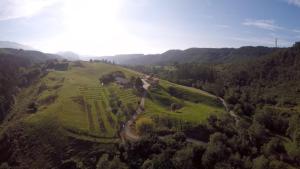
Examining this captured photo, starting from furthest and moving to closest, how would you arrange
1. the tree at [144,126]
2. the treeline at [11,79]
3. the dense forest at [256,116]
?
the treeline at [11,79] → the tree at [144,126] → the dense forest at [256,116]

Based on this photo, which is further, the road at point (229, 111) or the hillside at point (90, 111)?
the road at point (229, 111)

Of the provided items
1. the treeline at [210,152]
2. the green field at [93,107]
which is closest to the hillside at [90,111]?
the green field at [93,107]

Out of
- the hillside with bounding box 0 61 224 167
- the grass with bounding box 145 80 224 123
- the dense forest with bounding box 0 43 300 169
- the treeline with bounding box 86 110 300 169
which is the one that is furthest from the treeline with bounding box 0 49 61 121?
the treeline with bounding box 86 110 300 169

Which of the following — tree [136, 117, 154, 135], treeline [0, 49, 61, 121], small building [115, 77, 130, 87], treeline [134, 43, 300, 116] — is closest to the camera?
tree [136, 117, 154, 135]

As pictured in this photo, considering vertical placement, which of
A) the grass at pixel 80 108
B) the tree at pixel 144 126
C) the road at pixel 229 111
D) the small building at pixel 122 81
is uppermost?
the small building at pixel 122 81

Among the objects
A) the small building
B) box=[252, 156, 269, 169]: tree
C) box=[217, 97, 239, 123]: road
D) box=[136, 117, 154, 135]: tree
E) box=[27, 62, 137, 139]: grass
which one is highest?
the small building

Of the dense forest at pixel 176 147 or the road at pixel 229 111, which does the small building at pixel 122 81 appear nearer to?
the dense forest at pixel 176 147

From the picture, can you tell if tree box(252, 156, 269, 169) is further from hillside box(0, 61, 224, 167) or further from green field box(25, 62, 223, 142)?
green field box(25, 62, 223, 142)

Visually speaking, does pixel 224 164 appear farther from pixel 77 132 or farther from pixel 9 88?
pixel 9 88

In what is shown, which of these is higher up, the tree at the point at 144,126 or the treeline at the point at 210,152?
the tree at the point at 144,126

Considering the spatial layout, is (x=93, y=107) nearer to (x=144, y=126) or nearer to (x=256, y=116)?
(x=144, y=126)

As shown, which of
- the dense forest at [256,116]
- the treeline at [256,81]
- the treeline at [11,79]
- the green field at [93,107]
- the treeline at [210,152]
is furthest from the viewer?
the treeline at [256,81]
